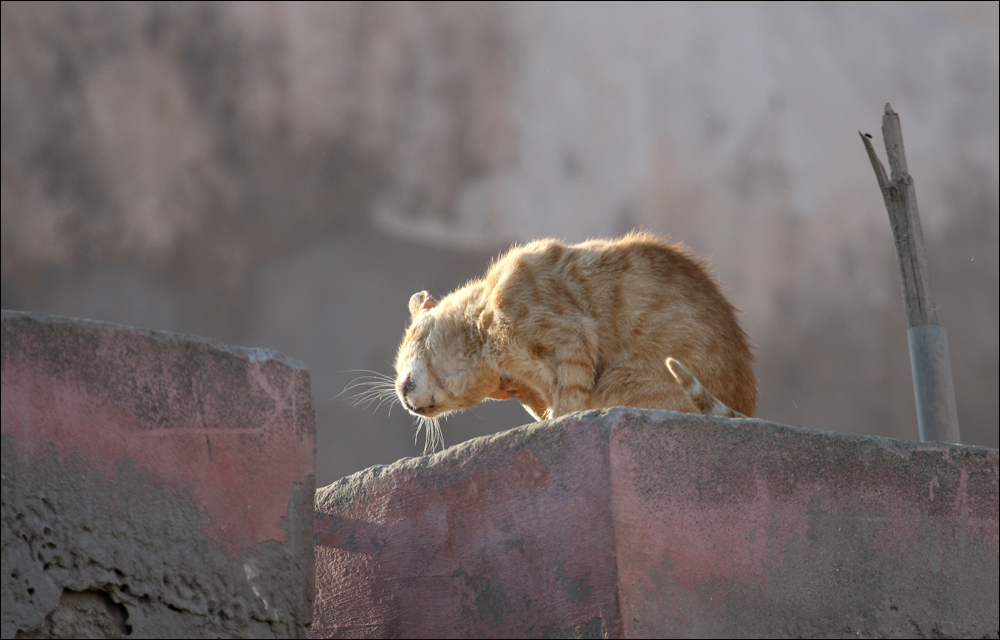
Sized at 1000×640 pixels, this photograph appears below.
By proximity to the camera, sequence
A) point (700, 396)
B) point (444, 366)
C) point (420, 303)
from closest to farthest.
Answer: point (700, 396) < point (444, 366) < point (420, 303)

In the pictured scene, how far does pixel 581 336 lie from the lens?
288 cm

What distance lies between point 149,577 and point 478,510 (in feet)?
2.17

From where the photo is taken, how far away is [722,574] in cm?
179

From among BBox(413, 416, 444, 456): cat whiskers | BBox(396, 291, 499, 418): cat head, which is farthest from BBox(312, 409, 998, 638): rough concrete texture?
BBox(396, 291, 499, 418): cat head

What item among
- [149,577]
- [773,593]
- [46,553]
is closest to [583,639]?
[773,593]

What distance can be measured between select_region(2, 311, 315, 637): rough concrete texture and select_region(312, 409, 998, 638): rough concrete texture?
25cm

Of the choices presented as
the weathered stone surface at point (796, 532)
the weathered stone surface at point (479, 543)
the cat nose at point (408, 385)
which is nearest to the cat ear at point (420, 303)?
the cat nose at point (408, 385)

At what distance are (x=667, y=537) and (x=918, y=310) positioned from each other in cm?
263

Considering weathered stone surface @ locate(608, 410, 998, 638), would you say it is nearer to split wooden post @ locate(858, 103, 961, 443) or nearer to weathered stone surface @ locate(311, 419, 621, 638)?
weathered stone surface @ locate(311, 419, 621, 638)

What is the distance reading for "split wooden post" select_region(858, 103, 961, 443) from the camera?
375 centimetres

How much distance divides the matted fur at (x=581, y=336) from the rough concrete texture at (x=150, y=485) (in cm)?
109

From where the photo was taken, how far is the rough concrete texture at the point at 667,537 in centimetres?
173

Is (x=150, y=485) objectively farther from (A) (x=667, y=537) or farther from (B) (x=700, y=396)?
(B) (x=700, y=396)

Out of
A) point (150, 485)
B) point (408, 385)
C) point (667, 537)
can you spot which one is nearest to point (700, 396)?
point (667, 537)
